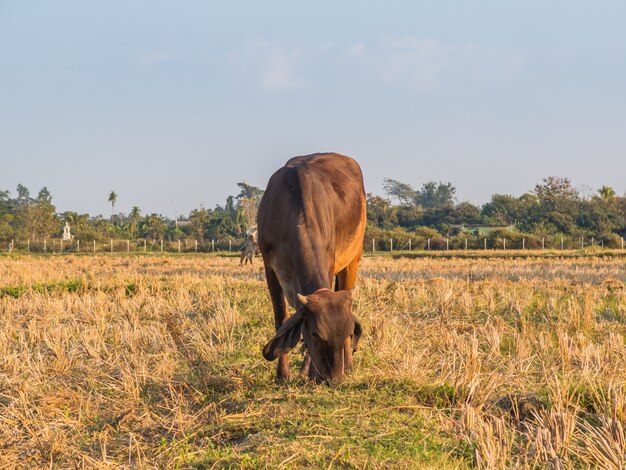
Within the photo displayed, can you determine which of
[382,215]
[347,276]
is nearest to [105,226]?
[382,215]

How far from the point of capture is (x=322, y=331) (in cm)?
536

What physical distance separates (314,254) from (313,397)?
1.39m

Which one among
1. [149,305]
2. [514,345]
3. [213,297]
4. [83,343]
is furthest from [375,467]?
[213,297]

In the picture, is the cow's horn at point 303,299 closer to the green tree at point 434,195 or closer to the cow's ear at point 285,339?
the cow's ear at point 285,339

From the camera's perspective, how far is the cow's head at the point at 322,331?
5.38m

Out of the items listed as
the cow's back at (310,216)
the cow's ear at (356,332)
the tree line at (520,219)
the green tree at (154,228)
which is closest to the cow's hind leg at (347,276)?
the cow's back at (310,216)

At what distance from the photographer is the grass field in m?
4.27

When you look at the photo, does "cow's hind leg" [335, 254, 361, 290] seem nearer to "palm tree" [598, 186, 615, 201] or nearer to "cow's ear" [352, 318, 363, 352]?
"cow's ear" [352, 318, 363, 352]

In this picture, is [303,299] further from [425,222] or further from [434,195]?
[434,195]

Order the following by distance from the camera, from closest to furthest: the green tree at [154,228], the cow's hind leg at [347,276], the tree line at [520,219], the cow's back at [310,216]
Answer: the cow's back at [310,216], the cow's hind leg at [347,276], the tree line at [520,219], the green tree at [154,228]

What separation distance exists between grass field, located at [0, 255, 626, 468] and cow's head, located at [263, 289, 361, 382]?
0.20 m

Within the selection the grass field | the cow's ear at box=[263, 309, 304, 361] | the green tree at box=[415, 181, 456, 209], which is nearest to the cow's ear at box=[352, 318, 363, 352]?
the grass field

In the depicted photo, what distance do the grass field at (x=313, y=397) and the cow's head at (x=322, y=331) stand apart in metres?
0.20

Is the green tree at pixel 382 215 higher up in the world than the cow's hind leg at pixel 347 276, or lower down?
higher up
